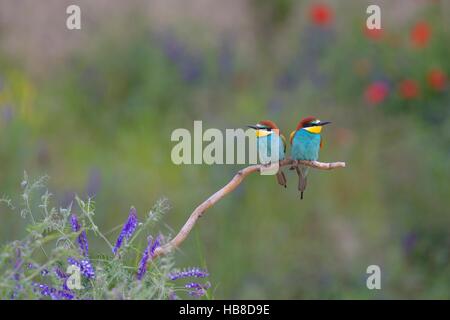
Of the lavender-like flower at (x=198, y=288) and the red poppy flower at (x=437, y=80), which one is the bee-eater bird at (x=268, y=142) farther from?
the red poppy flower at (x=437, y=80)

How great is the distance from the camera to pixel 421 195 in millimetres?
5957

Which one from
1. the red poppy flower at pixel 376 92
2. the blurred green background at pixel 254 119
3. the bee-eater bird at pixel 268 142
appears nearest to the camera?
the bee-eater bird at pixel 268 142

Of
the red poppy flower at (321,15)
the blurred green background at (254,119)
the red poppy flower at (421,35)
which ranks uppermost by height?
the red poppy flower at (321,15)

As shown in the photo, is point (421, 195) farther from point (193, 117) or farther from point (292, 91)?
point (193, 117)

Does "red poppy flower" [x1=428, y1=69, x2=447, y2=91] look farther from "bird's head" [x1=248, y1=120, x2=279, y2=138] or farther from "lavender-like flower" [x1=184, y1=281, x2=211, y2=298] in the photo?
"lavender-like flower" [x1=184, y1=281, x2=211, y2=298]

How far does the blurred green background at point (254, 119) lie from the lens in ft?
18.6

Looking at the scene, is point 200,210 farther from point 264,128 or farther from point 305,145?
point 305,145

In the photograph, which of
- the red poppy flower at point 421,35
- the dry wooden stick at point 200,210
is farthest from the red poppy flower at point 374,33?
the dry wooden stick at point 200,210

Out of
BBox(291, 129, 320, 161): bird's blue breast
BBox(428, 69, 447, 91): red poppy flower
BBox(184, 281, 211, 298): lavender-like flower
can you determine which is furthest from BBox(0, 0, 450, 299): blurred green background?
BBox(184, 281, 211, 298): lavender-like flower

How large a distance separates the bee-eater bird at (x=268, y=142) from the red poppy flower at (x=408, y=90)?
366cm

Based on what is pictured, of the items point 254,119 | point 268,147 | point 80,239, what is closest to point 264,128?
point 268,147

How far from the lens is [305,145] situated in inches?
110

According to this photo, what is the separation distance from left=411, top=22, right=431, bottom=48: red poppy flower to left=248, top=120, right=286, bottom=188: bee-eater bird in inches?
154

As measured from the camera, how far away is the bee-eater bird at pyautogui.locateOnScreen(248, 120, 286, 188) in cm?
250
